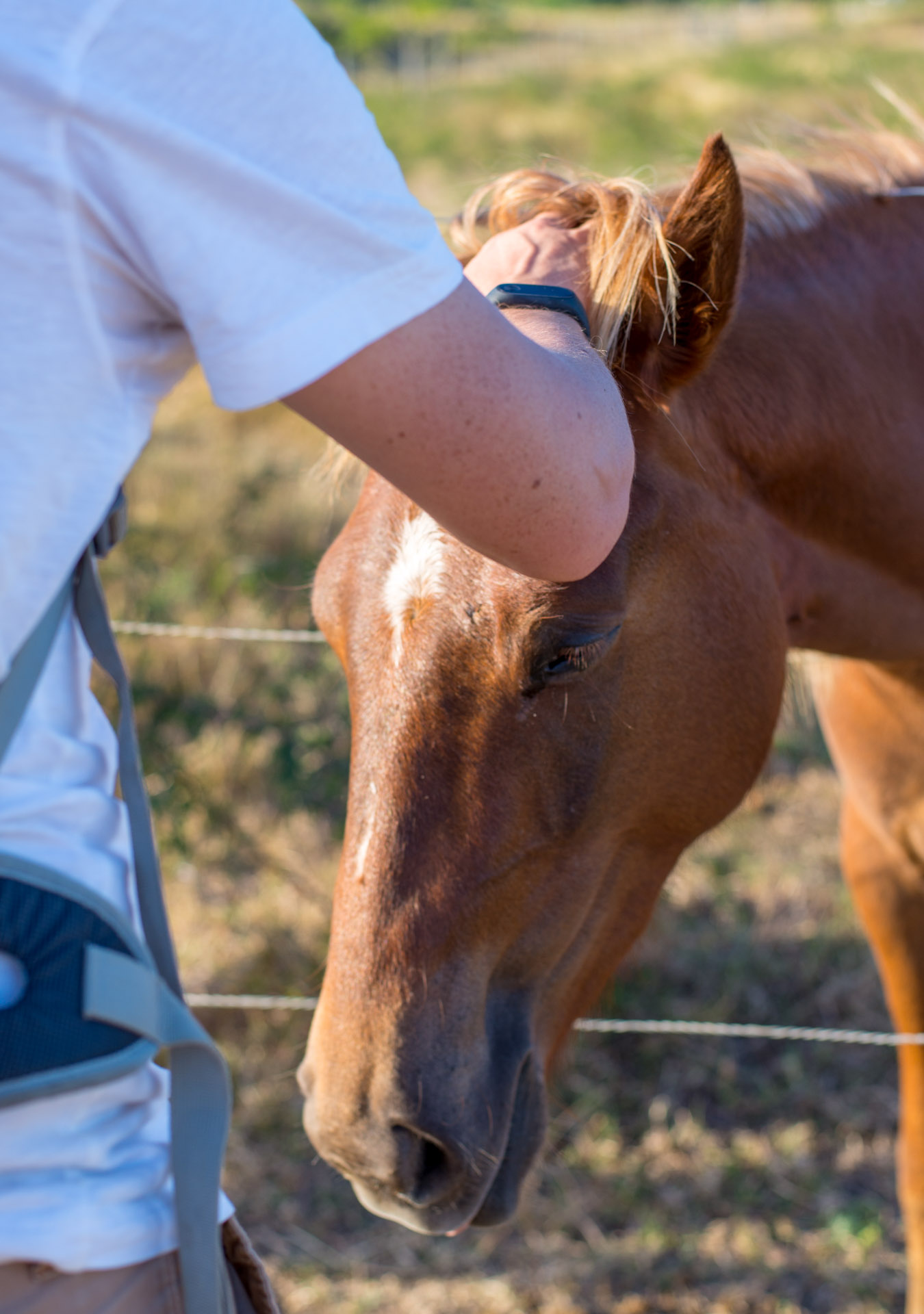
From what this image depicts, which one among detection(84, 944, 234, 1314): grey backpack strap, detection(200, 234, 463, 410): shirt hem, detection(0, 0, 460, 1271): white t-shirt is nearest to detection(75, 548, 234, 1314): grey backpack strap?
detection(84, 944, 234, 1314): grey backpack strap

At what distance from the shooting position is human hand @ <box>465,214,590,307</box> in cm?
139

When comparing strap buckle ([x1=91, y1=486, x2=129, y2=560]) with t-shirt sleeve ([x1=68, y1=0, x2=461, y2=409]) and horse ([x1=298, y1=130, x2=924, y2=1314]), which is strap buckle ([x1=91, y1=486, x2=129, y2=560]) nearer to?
t-shirt sleeve ([x1=68, y1=0, x2=461, y2=409])

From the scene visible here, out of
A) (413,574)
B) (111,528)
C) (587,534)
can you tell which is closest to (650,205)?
(413,574)

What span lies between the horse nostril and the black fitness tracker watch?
976 millimetres

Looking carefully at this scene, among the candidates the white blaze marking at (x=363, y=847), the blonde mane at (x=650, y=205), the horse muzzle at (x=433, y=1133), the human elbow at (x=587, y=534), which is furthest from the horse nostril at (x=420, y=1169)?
the blonde mane at (x=650, y=205)

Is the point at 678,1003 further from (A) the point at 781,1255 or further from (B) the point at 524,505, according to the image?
(B) the point at 524,505

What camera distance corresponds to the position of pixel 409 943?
4.46 feet

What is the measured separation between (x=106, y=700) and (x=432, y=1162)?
2.44 m

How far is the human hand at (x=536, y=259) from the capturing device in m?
1.39

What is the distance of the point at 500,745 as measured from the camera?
1351 mm

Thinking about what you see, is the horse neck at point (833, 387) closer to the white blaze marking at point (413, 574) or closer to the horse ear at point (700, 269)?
the horse ear at point (700, 269)

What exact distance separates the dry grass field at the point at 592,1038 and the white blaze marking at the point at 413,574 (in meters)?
0.50

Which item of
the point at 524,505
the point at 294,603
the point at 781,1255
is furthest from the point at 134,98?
the point at 294,603

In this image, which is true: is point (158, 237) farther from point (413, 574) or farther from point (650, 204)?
point (650, 204)
